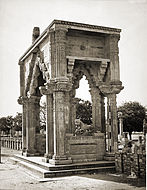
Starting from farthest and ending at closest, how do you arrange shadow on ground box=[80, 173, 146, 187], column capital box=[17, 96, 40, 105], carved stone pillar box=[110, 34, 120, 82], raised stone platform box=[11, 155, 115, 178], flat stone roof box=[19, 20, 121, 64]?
column capital box=[17, 96, 40, 105]
carved stone pillar box=[110, 34, 120, 82]
flat stone roof box=[19, 20, 121, 64]
raised stone platform box=[11, 155, 115, 178]
shadow on ground box=[80, 173, 146, 187]

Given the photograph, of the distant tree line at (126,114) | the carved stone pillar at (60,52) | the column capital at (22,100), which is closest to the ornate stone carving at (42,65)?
the carved stone pillar at (60,52)

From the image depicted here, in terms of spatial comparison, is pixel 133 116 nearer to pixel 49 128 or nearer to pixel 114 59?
pixel 114 59

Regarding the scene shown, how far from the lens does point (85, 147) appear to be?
37.9 feet

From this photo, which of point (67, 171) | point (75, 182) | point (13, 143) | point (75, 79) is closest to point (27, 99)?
point (75, 79)

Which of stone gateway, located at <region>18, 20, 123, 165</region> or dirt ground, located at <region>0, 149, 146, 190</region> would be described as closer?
dirt ground, located at <region>0, 149, 146, 190</region>

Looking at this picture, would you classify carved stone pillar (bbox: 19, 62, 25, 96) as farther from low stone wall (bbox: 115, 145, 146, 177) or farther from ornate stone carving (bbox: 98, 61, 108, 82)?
low stone wall (bbox: 115, 145, 146, 177)

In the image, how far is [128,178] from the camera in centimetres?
955

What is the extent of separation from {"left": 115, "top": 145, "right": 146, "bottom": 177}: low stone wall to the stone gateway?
0.96 meters

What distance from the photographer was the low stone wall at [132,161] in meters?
9.48

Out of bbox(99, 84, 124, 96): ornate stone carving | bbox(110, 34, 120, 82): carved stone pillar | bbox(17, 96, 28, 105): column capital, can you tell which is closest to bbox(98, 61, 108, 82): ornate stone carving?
bbox(110, 34, 120, 82): carved stone pillar

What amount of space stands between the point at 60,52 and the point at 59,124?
2742 mm

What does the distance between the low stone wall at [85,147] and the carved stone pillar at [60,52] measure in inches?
98.9

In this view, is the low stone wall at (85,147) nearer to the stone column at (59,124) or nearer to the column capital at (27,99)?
the stone column at (59,124)

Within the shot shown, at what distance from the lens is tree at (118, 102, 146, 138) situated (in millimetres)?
41188
